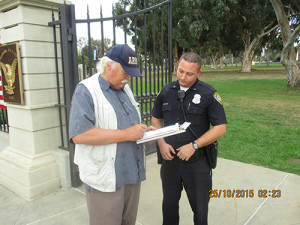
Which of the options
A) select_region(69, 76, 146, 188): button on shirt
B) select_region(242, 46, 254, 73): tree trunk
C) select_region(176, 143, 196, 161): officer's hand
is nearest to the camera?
select_region(69, 76, 146, 188): button on shirt

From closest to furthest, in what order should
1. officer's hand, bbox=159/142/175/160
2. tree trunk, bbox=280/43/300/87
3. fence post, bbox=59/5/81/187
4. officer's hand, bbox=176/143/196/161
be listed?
officer's hand, bbox=176/143/196/161 < officer's hand, bbox=159/142/175/160 < fence post, bbox=59/5/81/187 < tree trunk, bbox=280/43/300/87

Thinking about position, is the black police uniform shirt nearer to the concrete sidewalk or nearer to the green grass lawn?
the concrete sidewalk

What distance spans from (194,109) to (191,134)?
0.23m

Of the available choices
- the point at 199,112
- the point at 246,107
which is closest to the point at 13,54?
the point at 199,112

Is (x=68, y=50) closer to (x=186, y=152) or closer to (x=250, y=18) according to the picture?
(x=186, y=152)

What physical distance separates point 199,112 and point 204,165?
19.0 inches

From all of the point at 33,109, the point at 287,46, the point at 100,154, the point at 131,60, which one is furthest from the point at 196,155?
the point at 287,46

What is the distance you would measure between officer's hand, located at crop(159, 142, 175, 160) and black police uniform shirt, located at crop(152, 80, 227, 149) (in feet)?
0.33

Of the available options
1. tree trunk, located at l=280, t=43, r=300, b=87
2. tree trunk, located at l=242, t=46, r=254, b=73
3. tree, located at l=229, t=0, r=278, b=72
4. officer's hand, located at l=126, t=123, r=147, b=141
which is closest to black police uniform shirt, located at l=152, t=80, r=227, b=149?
officer's hand, located at l=126, t=123, r=147, b=141

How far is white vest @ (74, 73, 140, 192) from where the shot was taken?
5.24ft

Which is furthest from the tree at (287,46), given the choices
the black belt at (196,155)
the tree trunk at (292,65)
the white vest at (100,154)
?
the white vest at (100,154)

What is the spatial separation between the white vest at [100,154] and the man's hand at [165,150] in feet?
2.27

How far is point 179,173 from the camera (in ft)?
7.45

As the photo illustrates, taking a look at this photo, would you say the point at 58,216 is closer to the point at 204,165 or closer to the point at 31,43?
the point at 204,165
